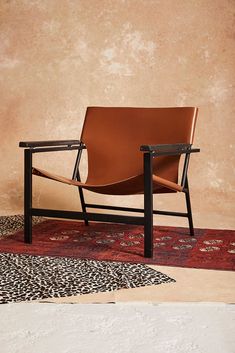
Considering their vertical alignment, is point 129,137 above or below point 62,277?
above

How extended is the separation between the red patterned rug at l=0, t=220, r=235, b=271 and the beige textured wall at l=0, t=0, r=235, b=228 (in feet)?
2.15

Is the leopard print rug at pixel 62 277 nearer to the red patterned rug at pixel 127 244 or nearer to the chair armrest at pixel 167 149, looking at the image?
the red patterned rug at pixel 127 244

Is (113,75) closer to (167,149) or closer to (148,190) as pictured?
(167,149)

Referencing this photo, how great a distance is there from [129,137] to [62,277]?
1.40m

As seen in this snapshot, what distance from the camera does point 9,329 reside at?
2027 millimetres

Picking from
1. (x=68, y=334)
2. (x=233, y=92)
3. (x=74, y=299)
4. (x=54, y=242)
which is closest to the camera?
(x=68, y=334)

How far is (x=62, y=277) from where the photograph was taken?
2646mm

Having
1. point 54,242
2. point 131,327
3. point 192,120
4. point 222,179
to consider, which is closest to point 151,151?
point 192,120

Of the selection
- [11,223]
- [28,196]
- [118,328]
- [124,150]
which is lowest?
[118,328]

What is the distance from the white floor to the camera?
1.88m

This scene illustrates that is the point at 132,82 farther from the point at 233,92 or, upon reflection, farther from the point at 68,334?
the point at 68,334

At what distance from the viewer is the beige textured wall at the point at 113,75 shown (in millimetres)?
4656

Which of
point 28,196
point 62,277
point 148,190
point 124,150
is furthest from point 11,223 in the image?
point 62,277

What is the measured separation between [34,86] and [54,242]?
1.94 meters
